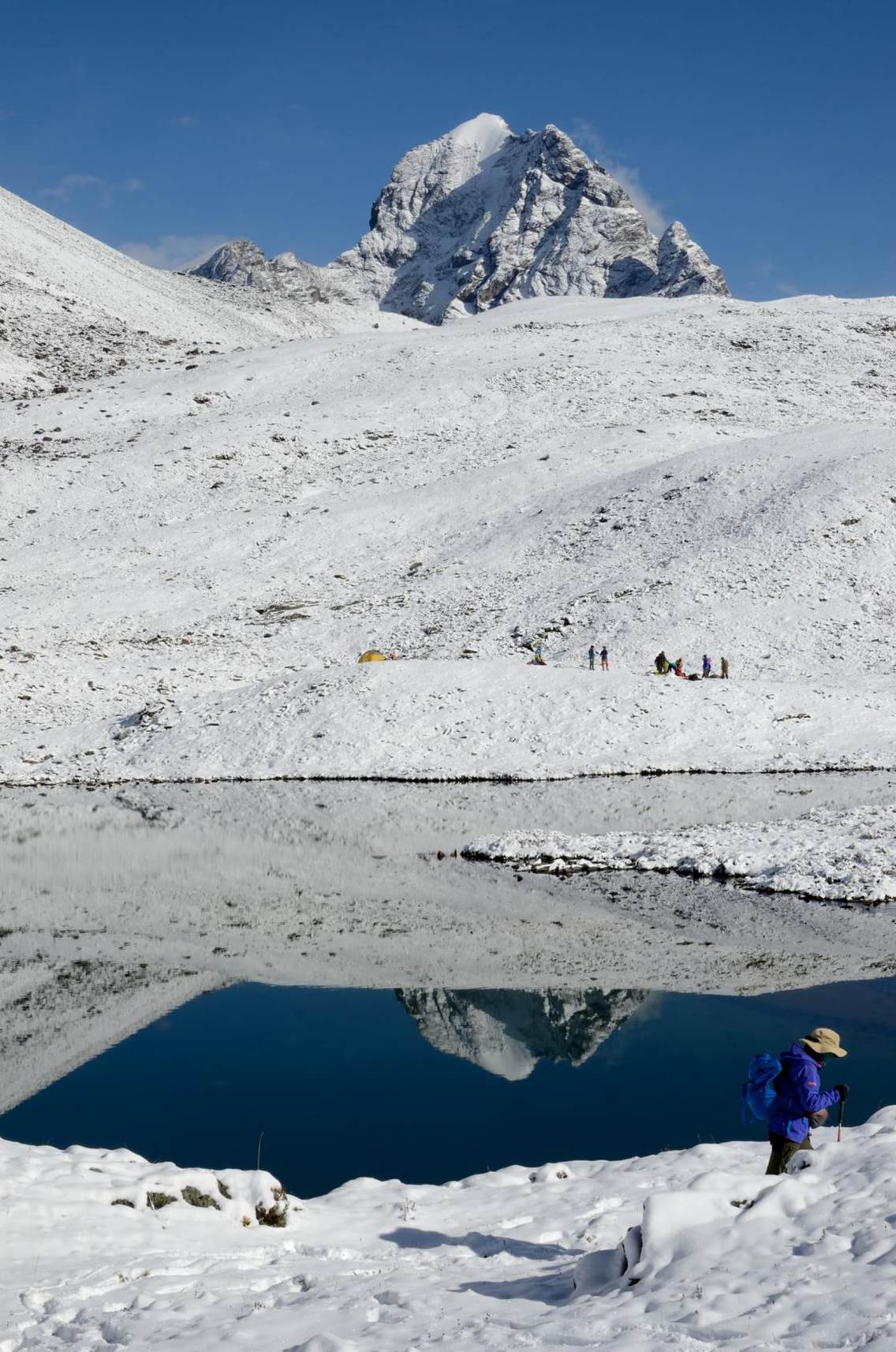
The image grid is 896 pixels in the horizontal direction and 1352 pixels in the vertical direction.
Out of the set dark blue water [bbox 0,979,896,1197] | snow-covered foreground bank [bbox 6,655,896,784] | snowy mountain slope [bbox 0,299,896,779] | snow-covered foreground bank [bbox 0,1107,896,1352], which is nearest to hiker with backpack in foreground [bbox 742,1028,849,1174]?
snow-covered foreground bank [bbox 0,1107,896,1352]

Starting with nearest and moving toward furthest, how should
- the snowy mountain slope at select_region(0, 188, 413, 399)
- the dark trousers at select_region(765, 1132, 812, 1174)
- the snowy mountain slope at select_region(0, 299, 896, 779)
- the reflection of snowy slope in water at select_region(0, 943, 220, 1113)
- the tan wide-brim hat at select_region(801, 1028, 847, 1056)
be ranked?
1. the tan wide-brim hat at select_region(801, 1028, 847, 1056)
2. the dark trousers at select_region(765, 1132, 812, 1174)
3. the reflection of snowy slope in water at select_region(0, 943, 220, 1113)
4. the snowy mountain slope at select_region(0, 299, 896, 779)
5. the snowy mountain slope at select_region(0, 188, 413, 399)

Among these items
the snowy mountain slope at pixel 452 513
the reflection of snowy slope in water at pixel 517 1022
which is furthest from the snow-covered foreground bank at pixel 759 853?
the snowy mountain slope at pixel 452 513

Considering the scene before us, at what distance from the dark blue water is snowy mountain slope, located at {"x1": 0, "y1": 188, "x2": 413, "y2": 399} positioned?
3270 inches

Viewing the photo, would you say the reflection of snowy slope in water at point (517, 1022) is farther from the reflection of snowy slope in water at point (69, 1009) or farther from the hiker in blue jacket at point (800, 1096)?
the hiker in blue jacket at point (800, 1096)

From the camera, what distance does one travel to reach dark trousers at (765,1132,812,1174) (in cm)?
962

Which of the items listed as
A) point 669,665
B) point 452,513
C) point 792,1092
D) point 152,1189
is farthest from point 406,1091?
point 452,513

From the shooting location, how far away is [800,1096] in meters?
9.55

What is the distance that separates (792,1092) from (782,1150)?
1.89 ft

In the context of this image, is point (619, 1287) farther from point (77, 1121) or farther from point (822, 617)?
point (822, 617)

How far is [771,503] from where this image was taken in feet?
194

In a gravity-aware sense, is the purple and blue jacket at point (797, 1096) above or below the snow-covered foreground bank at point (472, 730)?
below

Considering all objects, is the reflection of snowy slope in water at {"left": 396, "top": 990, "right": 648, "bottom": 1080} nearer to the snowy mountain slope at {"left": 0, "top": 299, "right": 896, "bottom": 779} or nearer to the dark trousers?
the dark trousers

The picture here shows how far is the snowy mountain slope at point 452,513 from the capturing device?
48.9 meters

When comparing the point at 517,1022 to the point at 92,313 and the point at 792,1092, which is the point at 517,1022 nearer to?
the point at 792,1092
